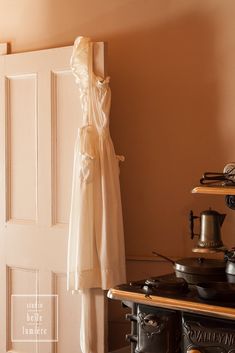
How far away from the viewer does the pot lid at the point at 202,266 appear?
7.75 feet

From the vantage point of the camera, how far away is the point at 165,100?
9.67 ft

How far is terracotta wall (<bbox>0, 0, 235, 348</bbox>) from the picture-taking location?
2789 mm

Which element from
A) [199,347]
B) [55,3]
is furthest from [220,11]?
[199,347]

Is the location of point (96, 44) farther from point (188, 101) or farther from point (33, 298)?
point (33, 298)

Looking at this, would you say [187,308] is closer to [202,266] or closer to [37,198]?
[202,266]

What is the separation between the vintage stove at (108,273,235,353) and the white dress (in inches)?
18.3

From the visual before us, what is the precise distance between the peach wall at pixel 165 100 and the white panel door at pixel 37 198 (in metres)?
0.25

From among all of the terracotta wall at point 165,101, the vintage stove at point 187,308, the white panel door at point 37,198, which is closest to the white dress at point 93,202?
the white panel door at point 37,198

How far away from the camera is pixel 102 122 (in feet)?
9.32

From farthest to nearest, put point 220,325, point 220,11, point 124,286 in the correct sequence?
1. point 220,11
2. point 124,286
3. point 220,325

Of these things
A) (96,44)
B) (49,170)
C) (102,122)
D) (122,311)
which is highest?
(96,44)

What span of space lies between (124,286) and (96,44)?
1.19m

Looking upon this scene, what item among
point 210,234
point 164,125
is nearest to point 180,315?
point 210,234

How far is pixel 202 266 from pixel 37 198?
1.09 m
